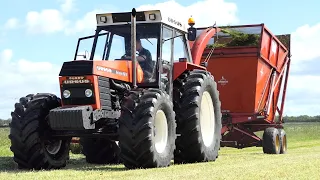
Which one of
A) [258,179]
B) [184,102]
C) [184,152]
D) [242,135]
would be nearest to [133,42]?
[184,102]

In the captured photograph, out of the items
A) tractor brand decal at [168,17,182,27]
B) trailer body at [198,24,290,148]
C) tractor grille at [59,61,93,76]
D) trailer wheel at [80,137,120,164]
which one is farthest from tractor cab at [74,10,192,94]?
trailer body at [198,24,290,148]

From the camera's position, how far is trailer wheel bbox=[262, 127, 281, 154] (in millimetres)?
16625

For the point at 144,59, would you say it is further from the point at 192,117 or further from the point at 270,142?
the point at 270,142

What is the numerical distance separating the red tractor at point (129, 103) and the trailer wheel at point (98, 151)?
4.01 ft

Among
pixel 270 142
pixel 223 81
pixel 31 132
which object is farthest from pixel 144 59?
pixel 270 142

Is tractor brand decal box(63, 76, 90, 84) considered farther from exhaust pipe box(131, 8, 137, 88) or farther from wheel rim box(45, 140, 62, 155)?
wheel rim box(45, 140, 62, 155)

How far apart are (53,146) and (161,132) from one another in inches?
80.2

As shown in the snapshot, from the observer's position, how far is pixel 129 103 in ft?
32.6

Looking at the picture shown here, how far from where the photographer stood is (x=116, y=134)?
10.4 metres

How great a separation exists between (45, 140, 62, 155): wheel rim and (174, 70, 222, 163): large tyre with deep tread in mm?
2119

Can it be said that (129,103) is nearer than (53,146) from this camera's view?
Yes

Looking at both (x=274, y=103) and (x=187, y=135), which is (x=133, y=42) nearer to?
(x=187, y=135)

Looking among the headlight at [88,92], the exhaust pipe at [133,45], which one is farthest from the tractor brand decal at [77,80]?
the exhaust pipe at [133,45]

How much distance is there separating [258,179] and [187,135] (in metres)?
3.44
